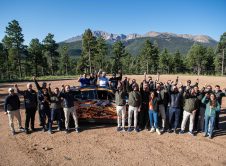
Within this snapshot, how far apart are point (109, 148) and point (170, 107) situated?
10.1 ft

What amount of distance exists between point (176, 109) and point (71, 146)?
4.16m

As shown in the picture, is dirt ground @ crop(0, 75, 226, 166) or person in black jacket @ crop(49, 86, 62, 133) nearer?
dirt ground @ crop(0, 75, 226, 166)

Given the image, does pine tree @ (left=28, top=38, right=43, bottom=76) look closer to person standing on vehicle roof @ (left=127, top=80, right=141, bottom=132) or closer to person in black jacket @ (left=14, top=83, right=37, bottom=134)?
person in black jacket @ (left=14, top=83, right=37, bottom=134)

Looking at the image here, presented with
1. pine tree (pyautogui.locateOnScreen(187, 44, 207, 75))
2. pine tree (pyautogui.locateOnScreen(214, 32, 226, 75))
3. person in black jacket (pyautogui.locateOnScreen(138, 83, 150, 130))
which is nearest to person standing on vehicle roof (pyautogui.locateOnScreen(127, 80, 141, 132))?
person in black jacket (pyautogui.locateOnScreen(138, 83, 150, 130))

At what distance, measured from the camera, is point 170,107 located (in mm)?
9422

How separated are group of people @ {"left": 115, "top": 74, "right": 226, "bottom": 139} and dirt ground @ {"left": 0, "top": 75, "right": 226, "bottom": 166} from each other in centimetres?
48

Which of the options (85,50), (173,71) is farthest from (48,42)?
(173,71)

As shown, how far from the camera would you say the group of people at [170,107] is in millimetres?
8984

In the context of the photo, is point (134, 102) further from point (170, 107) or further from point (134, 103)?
point (170, 107)

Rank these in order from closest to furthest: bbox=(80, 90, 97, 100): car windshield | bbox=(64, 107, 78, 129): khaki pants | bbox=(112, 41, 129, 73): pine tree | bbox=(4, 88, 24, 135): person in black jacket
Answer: bbox=(4, 88, 24, 135): person in black jacket < bbox=(64, 107, 78, 129): khaki pants < bbox=(80, 90, 97, 100): car windshield < bbox=(112, 41, 129, 73): pine tree

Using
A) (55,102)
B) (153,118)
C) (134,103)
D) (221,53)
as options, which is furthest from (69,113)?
(221,53)

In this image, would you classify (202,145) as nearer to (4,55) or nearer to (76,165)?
(76,165)

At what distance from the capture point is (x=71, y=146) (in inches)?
314

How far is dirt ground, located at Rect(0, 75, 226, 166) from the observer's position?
6.89 metres
